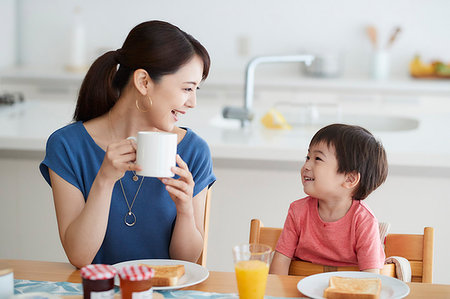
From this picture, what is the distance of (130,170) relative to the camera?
135cm

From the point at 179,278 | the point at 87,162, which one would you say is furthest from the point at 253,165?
the point at 179,278

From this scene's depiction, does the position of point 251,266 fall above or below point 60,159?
below

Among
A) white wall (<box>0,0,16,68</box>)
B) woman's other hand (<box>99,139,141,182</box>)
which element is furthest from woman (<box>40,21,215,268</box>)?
white wall (<box>0,0,16,68</box>)

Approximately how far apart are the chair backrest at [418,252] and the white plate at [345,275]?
243 millimetres

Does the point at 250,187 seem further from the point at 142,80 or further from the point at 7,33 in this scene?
the point at 7,33

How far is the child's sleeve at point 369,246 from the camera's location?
140 centimetres

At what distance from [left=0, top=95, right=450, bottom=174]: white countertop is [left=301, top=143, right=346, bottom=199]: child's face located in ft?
1.94

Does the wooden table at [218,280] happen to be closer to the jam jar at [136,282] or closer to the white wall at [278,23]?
the jam jar at [136,282]

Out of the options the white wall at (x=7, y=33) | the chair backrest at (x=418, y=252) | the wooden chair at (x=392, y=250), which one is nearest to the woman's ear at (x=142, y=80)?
the wooden chair at (x=392, y=250)

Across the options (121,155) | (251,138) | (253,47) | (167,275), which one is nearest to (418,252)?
(167,275)

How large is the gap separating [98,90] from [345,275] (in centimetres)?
73

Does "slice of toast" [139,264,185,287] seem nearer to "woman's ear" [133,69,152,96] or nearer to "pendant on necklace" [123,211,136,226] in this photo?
"pendant on necklace" [123,211,136,226]

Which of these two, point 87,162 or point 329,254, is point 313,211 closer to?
point 329,254

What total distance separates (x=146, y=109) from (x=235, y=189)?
30.8 inches
